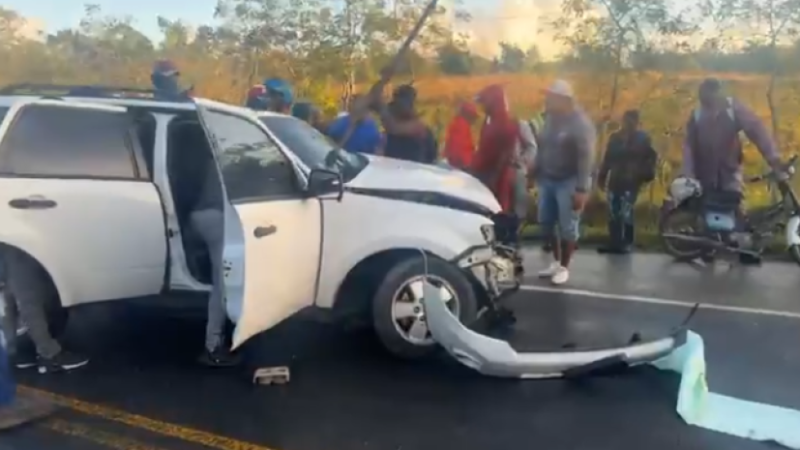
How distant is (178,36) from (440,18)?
133 centimetres

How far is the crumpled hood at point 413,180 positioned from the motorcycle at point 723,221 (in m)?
1.69

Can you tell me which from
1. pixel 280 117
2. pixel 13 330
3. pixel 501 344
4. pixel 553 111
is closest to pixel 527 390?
pixel 501 344

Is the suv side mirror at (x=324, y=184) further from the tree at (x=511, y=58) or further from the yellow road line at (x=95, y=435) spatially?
the yellow road line at (x=95, y=435)

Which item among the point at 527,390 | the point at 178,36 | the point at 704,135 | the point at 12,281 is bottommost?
the point at 527,390

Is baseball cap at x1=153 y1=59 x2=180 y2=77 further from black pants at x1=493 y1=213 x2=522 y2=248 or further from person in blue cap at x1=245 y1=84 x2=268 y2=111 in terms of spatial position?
black pants at x1=493 y1=213 x2=522 y2=248

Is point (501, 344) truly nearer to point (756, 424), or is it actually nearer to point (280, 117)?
point (756, 424)

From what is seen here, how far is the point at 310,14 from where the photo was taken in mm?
5031

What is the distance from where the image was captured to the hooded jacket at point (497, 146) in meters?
5.13

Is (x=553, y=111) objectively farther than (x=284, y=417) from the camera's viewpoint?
Yes

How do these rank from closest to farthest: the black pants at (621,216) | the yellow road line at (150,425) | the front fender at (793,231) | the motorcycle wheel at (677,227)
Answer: the yellow road line at (150,425) → the black pants at (621,216) → the motorcycle wheel at (677,227) → the front fender at (793,231)

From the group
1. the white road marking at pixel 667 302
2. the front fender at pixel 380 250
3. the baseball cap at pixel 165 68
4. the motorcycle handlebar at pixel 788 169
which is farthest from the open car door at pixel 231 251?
the motorcycle handlebar at pixel 788 169

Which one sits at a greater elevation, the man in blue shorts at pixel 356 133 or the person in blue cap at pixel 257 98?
the person in blue cap at pixel 257 98

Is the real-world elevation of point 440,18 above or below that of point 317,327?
above

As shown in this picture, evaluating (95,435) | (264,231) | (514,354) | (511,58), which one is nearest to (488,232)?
(514,354)
